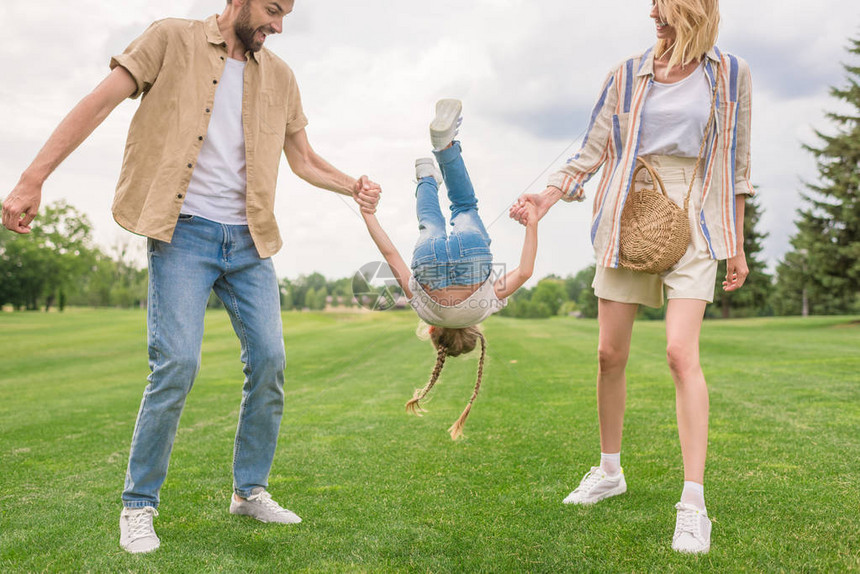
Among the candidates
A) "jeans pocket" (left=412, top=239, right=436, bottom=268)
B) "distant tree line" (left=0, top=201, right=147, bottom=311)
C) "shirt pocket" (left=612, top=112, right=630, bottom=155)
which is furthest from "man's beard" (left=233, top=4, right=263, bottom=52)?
"distant tree line" (left=0, top=201, right=147, bottom=311)

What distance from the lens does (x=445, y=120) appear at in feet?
11.9

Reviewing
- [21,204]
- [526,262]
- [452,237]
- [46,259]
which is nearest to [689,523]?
[526,262]

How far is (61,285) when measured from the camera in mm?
63906

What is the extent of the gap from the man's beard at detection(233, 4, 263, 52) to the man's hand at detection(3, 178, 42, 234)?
3.84ft

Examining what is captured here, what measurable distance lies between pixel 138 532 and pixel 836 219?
39.2 metres

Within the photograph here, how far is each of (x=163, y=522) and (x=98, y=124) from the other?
6.65 feet

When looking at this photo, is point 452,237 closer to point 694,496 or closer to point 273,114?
point 273,114

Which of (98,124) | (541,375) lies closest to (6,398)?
(541,375)

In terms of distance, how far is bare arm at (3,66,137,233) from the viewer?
9.07 ft

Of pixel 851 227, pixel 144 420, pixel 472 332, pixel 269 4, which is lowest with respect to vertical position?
pixel 144 420

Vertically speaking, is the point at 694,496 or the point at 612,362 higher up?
the point at 612,362

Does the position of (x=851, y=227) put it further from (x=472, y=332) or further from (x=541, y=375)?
(x=472, y=332)

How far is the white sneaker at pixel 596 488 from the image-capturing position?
3764 mm

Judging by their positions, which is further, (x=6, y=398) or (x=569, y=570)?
(x=6, y=398)
